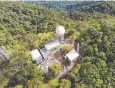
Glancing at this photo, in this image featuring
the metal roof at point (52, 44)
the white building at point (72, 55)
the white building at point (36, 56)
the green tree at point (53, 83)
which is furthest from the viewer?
the metal roof at point (52, 44)

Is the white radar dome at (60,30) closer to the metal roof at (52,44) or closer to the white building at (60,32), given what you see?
the white building at (60,32)

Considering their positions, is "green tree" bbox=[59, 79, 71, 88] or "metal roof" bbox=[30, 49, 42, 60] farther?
"metal roof" bbox=[30, 49, 42, 60]

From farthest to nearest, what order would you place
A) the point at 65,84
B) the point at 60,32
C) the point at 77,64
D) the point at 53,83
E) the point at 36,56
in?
the point at 60,32
the point at 77,64
the point at 36,56
the point at 53,83
the point at 65,84

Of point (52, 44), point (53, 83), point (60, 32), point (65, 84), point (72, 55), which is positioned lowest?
point (53, 83)

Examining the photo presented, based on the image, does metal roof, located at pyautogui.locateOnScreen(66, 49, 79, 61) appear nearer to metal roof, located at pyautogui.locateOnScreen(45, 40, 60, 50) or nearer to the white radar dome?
metal roof, located at pyautogui.locateOnScreen(45, 40, 60, 50)

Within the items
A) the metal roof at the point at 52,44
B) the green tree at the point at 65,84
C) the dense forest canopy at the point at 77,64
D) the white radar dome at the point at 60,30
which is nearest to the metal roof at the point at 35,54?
the dense forest canopy at the point at 77,64

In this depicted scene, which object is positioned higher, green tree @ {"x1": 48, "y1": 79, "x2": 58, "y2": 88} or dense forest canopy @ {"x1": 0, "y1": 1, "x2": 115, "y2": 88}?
dense forest canopy @ {"x1": 0, "y1": 1, "x2": 115, "y2": 88}

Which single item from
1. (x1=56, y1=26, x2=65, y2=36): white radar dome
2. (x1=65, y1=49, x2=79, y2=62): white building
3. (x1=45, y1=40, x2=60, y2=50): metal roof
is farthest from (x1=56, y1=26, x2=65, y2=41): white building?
(x1=65, y1=49, x2=79, y2=62): white building

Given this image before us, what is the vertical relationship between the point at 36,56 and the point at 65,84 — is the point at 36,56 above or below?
above

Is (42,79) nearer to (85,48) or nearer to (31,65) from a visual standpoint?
(31,65)

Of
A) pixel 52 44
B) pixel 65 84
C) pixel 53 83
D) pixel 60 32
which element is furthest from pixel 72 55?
pixel 53 83

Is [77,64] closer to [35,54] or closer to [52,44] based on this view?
[52,44]

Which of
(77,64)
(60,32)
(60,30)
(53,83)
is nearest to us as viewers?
(53,83)
